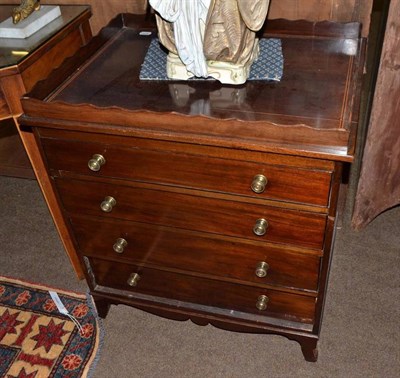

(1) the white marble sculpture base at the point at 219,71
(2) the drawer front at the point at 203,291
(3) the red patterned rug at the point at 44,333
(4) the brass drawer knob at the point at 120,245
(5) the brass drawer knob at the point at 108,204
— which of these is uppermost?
(1) the white marble sculpture base at the point at 219,71

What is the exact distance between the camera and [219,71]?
1.42 meters

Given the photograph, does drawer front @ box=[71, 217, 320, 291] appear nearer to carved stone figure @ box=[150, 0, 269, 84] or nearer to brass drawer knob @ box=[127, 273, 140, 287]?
brass drawer knob @ box=[127, 273, 140, 287]

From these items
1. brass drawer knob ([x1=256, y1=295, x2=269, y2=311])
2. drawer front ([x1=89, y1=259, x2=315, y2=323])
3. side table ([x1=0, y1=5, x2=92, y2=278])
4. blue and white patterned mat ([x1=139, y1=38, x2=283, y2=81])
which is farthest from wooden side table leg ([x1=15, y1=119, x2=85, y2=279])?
brass drawer knob ([x1=256, y1=295, x2=269, y2=311])

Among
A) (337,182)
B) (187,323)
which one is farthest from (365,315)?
(337,182)

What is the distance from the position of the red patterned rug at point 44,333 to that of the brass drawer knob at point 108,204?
0.69 meters

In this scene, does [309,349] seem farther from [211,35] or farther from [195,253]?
[211,35]

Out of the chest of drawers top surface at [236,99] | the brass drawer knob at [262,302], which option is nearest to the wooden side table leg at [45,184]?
the chest of drawers top surface at [236,99]

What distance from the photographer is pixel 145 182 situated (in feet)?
4.74

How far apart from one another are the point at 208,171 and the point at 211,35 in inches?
15.3

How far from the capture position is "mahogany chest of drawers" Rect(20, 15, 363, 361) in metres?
1.25

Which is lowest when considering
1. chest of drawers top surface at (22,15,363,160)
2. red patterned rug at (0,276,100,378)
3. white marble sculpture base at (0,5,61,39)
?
red patterned rug at (0,276,100,378)

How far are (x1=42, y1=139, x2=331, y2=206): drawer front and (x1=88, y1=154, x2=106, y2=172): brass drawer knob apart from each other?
0.01m

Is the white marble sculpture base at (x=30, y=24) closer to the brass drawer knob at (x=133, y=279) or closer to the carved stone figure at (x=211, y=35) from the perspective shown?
the carved stone figure at (x=211, y=35)

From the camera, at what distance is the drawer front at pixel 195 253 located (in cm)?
149
